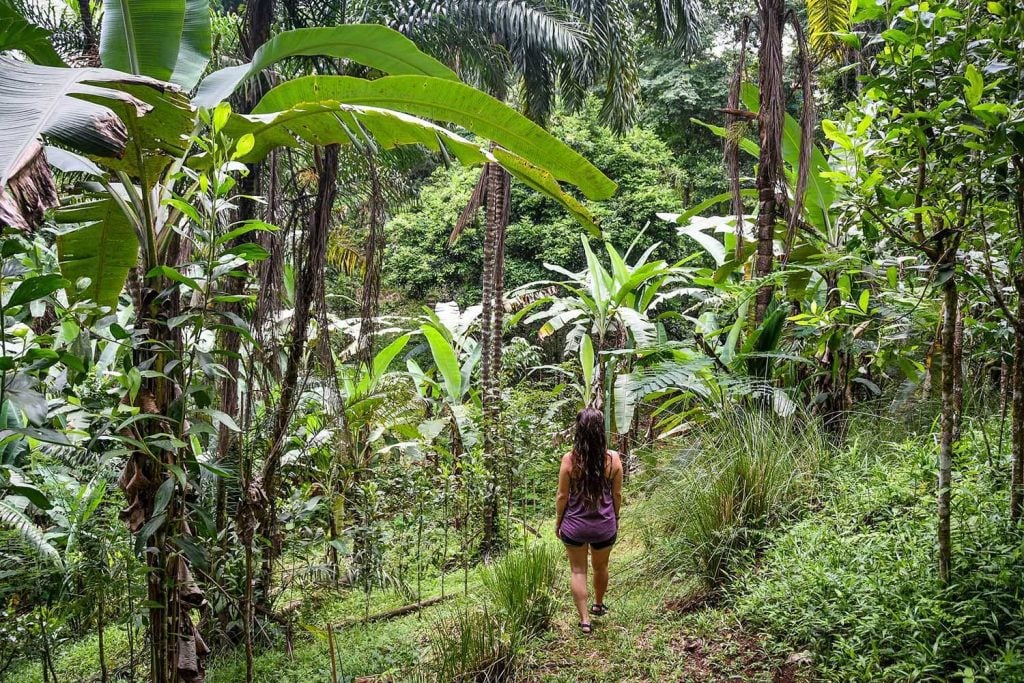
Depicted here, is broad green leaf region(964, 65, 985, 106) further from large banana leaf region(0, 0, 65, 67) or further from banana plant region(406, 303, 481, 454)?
banana plant region(406, 303, 481, 454)

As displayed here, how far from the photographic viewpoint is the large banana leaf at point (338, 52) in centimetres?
311

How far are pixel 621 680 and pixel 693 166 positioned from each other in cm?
1460

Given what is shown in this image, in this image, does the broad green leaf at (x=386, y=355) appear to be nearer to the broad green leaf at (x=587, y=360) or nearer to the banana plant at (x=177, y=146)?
the broad green leaf at (x=587, y=360)

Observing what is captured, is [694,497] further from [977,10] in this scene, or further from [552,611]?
[977,10]

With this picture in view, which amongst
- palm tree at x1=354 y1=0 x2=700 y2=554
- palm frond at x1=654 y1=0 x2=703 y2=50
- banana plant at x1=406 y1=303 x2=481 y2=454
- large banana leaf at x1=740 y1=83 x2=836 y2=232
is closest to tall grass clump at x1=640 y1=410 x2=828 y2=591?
palm tree at x1=354 y1=0 x2=700 y2=554

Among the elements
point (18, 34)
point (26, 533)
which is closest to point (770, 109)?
point (18, 34)

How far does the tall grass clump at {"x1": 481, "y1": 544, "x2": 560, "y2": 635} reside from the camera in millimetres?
4051

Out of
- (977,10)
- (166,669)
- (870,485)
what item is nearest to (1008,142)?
(977,10)

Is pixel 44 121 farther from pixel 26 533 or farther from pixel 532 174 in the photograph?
pixel 26 533

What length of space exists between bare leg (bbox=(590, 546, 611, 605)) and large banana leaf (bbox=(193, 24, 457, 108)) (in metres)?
2.83

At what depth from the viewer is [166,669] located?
277 cm

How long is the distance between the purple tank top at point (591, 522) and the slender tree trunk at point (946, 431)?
5.78 feet

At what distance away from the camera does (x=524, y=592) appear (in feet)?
13.5

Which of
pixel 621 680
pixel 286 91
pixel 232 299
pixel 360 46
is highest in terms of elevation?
pixel 360 46
